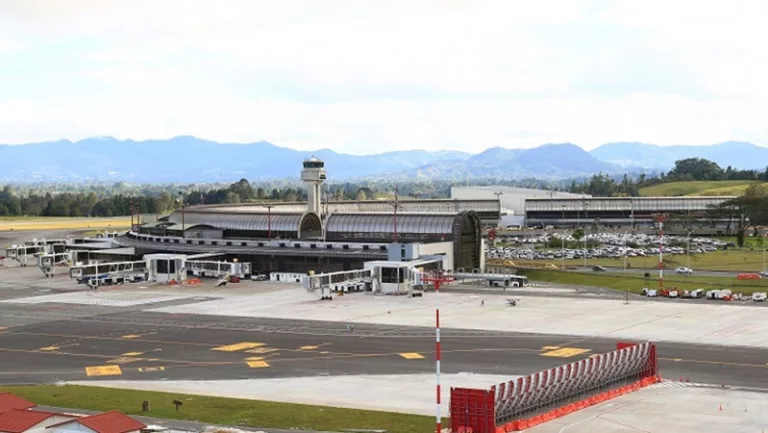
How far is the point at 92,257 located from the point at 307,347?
3780 inches

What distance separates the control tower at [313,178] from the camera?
164 m

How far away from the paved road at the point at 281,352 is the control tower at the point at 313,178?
72780 millimetres

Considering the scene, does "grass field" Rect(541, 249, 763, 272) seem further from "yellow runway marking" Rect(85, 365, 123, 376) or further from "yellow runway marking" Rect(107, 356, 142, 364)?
"yellow runway marking" Rect(85, 365, 123, 376)

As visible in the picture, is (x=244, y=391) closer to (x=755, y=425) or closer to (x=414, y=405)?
(x=414, y=405)

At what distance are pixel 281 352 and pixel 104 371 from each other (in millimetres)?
13426

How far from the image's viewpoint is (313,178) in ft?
538

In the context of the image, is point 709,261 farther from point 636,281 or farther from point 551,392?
point 551,392

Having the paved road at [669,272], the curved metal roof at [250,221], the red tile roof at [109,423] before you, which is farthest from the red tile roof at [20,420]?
the curved metal roof at [250,221]

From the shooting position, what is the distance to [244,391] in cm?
6012

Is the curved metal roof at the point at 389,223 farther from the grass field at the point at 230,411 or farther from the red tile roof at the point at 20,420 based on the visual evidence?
the red tile roof at the point at 20,420

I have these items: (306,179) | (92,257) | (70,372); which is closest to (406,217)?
(306,179)

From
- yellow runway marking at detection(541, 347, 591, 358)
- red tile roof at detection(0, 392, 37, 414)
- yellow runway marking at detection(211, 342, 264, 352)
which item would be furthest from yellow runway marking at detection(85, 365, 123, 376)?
yellow runway marking at detection(541, 347, 591, 358)

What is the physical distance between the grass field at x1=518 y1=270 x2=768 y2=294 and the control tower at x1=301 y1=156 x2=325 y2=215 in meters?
45.0

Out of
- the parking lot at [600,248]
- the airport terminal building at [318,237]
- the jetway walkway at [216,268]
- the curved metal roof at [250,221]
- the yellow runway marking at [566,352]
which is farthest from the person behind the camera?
the parking lot at [600,248]
